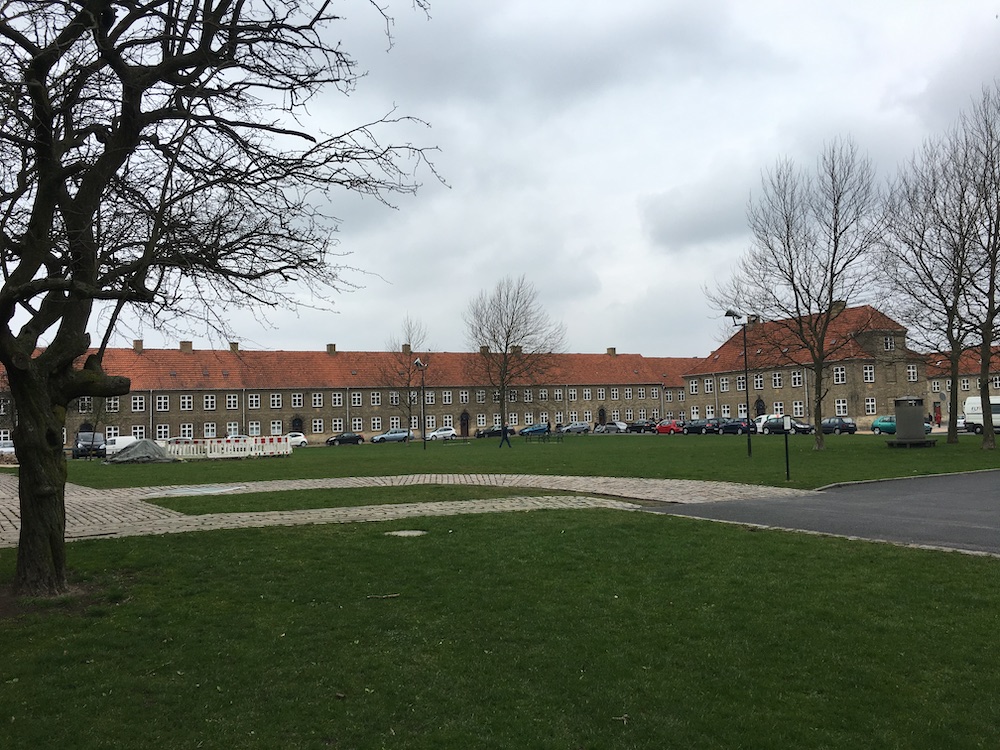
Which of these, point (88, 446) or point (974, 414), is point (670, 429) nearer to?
point (974, 414)

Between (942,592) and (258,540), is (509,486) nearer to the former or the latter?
(258,540)

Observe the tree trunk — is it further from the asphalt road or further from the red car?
the red car

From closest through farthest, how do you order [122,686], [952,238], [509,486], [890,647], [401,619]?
[122,686] → [890,647] → [401,619] → [509,486] → [952,238]

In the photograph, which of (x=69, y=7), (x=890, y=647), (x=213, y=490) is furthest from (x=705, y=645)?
(x=213, y=490)

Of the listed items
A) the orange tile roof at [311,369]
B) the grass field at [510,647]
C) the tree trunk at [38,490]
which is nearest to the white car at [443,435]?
the orange tile roof at [311,369]

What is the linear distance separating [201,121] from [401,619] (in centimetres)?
531

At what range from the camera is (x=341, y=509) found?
14.8 meters

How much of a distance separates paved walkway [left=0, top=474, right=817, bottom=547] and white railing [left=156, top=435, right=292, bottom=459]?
52.7 ft

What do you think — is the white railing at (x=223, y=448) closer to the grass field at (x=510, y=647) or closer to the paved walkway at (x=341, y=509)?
the paved walkway at (x=341, y=509)

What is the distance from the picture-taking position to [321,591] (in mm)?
7730

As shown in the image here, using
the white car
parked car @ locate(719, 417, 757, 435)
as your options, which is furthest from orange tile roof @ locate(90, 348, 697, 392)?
parked car @ locate(719, 417, 757, 435)

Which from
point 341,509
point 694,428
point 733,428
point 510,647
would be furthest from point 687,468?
point 694,428

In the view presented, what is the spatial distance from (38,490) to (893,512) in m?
13.2

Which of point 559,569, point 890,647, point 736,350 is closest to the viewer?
point 890,647
